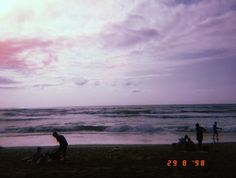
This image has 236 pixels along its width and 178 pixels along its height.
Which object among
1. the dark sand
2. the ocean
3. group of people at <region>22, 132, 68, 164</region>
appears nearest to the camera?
the dark sand

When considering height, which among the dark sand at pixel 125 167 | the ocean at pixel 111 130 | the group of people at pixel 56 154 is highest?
the group of people at pixel 56 154

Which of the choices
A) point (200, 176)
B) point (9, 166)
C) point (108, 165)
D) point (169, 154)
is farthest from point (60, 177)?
point (169, 154)

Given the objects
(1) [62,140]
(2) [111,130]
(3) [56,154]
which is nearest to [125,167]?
(1) [62,140]

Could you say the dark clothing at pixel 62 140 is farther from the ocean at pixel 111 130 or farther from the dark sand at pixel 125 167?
the ocean at pixel 111 130

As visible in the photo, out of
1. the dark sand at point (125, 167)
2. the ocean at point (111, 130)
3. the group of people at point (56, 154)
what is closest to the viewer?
the dark sand at point (125, 167)

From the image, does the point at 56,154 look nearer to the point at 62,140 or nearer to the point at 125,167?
the point at 62,140

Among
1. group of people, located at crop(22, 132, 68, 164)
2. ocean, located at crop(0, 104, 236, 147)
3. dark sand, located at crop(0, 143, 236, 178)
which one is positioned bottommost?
ocean, located at crop(0, 104, 236, 147)

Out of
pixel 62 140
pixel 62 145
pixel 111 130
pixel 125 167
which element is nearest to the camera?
pixel 125 167

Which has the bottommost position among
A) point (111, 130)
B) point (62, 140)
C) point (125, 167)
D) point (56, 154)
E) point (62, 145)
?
point (111, 130)

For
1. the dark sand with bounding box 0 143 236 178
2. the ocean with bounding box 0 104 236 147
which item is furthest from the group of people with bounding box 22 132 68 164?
the ocean with bounding box 0 104 236 147

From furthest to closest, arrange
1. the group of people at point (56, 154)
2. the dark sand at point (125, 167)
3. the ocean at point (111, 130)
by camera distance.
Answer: the ocean at point (111, 130)
the group of people at point (56, 154)
the dark sand at point (125, 167)

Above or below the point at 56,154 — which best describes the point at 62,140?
above

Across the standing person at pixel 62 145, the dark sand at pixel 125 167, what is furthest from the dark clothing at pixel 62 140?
the dark sand at pixel 125 167

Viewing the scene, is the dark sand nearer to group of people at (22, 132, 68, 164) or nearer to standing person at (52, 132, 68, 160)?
group of people at (22, 132, 68, 164)
